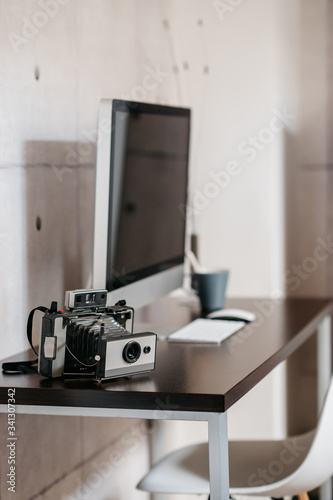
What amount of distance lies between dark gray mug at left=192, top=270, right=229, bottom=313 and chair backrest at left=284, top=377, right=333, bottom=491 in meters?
0.82

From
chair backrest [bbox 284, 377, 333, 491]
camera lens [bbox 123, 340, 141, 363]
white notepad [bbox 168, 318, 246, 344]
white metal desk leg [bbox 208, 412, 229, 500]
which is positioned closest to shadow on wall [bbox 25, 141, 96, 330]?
white notepad [bbox 168, 318, 246, 344]

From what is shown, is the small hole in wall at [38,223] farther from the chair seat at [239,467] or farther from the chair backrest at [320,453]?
the chair backrest at [320,453]

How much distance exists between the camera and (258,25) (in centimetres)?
310

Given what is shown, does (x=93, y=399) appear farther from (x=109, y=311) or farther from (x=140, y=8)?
(x=140, y=8)

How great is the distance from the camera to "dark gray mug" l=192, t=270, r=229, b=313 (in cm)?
253

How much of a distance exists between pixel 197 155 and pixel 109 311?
1651 millimetres

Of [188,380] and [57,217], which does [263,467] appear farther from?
[57,217]

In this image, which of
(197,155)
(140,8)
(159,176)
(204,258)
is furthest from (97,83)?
(204,258)

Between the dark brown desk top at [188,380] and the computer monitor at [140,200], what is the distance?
22cm

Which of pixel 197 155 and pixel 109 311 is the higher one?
pixel 197 155

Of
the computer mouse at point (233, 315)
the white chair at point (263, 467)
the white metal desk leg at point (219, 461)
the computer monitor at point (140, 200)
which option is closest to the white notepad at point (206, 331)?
the computer mouse at point (233, 315)

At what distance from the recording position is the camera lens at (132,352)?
154 cm

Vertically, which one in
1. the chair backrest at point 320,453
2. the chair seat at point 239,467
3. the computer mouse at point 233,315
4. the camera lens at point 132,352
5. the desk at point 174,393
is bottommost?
the chair seat at point 239,467

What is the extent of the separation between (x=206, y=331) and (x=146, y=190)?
1.56 ft
